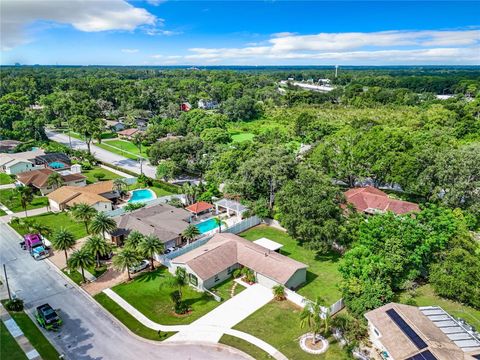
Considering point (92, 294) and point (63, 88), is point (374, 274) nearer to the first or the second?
point (92, 294)

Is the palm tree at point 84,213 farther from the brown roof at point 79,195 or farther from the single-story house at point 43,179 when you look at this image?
the single-story house at point 43,179

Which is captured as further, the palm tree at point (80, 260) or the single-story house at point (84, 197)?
the single-story house at point (84, 197)

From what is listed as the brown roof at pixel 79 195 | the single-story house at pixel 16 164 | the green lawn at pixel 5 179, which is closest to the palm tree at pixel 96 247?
the brown roof at pixel 79 195

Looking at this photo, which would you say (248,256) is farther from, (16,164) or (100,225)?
(16,164)

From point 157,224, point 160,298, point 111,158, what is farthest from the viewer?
point 111,158

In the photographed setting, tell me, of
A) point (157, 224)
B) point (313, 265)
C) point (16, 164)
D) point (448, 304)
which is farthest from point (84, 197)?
point (448, 304)

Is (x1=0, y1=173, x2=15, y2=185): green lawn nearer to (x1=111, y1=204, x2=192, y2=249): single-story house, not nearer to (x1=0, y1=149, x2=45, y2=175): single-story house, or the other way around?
(x1=0, y1=149, x2=45, y2=175): single-story house

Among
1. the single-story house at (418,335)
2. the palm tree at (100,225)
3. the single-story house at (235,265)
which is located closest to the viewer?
the single-story house at (418,335)

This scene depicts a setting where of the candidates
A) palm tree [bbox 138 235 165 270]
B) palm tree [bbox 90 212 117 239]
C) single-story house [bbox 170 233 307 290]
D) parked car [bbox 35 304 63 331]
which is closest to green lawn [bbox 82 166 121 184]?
palm tree [bbox 90 212 117 239]
